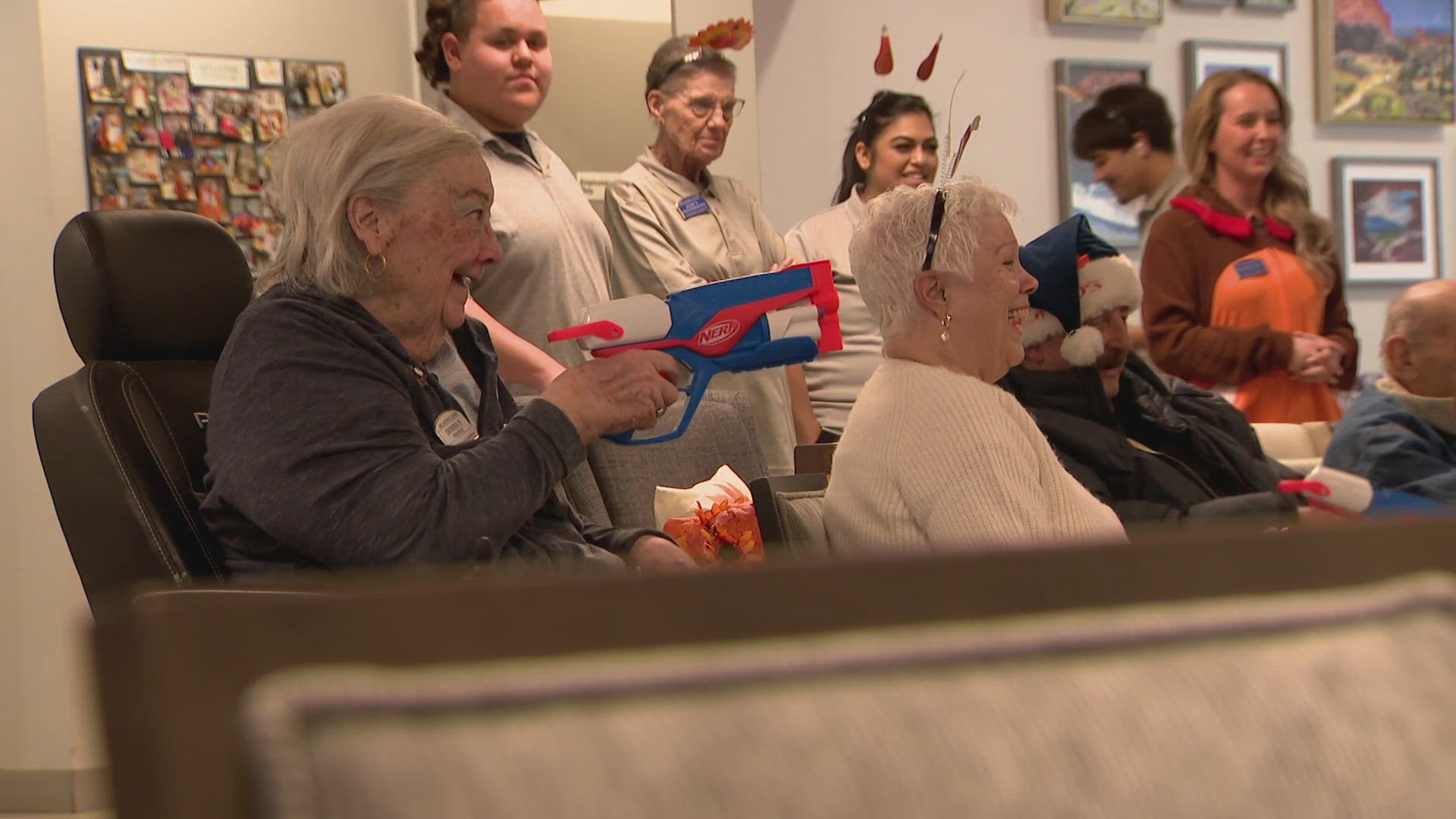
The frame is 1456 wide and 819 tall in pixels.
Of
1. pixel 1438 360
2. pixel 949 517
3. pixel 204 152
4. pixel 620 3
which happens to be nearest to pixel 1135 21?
pixel 620 3

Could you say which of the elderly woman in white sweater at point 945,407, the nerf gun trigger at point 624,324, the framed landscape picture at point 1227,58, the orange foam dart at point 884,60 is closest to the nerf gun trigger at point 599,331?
the nerf gun trigger at point 624,324

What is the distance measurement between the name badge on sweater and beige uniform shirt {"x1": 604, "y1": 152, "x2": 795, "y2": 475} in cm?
146

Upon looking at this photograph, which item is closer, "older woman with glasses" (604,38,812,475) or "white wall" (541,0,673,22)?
"older woman with glasses" (604,38,812,475)

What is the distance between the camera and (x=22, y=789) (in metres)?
3.57

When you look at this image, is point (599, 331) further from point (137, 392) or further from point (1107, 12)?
point (1107, 12)

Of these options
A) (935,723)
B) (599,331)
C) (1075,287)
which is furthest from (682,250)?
(935,723)

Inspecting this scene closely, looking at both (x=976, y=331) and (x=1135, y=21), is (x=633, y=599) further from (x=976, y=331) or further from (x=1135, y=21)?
(x=1135, y=21)

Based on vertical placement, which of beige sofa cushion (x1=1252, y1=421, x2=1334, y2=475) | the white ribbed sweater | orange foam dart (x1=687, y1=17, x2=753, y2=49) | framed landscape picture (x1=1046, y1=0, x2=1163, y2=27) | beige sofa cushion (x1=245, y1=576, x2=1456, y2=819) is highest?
framed landscape picture (x1=1046, y1=0, x2=1163, y2=27)

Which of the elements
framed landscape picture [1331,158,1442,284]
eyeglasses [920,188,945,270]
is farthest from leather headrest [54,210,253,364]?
framed landscape picture [1331,158,1442,284]

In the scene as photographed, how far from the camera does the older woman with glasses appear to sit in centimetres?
342

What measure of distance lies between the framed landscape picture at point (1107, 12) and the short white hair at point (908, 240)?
3796 mm

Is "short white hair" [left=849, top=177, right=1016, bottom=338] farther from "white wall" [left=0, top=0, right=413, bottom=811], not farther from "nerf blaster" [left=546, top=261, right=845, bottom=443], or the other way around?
"white wall" [left=0, top=0, right=413, bottom=811]

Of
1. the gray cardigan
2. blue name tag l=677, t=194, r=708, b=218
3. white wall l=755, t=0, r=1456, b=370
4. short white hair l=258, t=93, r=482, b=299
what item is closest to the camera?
the gray cardigan

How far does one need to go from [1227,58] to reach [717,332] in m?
4.92
